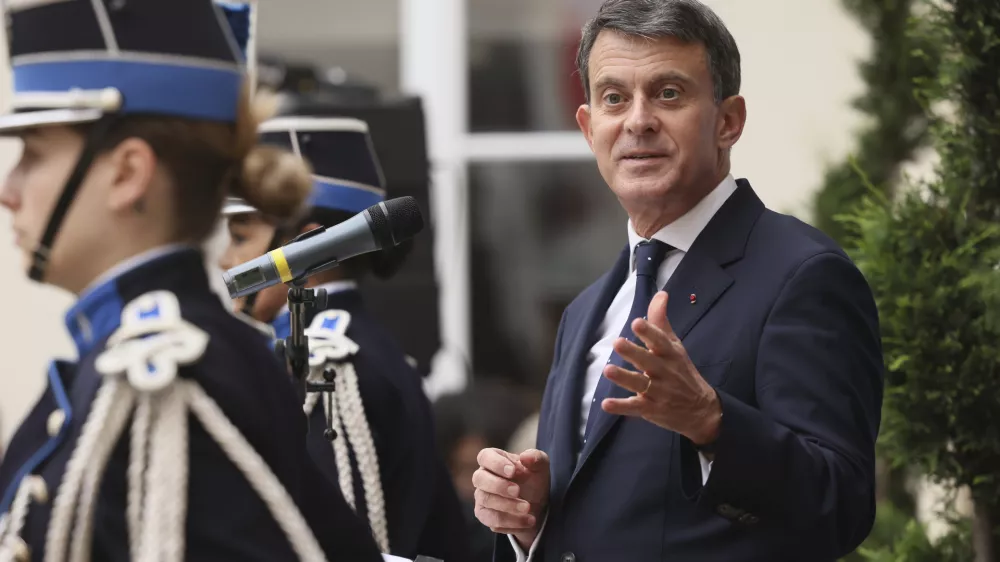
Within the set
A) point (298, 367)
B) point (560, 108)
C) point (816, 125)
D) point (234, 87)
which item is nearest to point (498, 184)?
point (560, 108)

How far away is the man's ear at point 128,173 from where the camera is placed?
69.9 inches

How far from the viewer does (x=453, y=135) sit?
7531mm

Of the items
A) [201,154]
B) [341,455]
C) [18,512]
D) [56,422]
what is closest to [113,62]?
[201,154]

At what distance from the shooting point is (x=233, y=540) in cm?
168

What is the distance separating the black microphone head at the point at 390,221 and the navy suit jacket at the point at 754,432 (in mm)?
488

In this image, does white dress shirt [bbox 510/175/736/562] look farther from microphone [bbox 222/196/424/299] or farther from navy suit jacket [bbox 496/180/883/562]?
microphone [bbox 222/196/424/299]

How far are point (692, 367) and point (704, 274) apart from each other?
1.37ft

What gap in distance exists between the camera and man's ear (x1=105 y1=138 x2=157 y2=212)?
1774mm

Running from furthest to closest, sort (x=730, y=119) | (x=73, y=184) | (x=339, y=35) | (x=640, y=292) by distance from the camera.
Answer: (x=339, y=35) < (x=730, y=119) < (x=640, y=292) < (x=73, y=184)

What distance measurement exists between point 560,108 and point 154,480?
604 centimetres

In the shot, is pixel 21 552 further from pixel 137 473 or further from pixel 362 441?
pixel 362 441

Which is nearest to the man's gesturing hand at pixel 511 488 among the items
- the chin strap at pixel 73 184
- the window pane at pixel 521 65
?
the chin strap at pixel 73 184

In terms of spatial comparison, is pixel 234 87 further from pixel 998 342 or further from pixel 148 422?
pixel 998 342

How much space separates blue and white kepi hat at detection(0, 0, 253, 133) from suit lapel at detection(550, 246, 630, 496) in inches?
39.3
